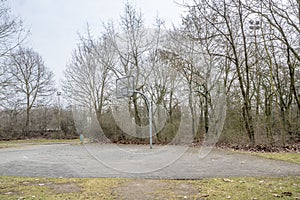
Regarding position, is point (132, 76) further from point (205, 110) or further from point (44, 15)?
point (44, 15)

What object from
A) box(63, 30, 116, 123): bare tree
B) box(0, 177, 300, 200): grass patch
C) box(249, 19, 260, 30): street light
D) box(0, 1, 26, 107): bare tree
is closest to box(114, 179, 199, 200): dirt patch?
box(0, 177, 300, 200): grass patch

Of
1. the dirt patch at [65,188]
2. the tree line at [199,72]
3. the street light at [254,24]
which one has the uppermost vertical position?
the street light at [254,24]

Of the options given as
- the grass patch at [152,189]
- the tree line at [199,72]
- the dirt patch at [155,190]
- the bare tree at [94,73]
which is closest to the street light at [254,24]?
the tree line at [199,72]

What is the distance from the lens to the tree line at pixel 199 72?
8.49m

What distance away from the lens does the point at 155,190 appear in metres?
3.35

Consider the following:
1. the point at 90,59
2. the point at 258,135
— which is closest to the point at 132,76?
the point at 90,59

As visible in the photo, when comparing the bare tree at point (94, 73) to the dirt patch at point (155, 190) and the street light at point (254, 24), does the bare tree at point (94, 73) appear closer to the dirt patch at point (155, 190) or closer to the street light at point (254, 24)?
the street light at point (254, 24)

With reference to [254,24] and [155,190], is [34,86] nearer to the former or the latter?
[254,24]

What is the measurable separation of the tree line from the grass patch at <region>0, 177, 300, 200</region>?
4419 mm

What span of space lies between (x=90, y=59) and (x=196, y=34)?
5.23 meters

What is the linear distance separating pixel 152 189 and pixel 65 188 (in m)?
1.17

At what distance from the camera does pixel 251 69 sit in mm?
9992

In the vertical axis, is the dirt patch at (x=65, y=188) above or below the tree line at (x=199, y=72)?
below

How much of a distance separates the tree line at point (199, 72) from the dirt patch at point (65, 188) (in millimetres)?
4783
